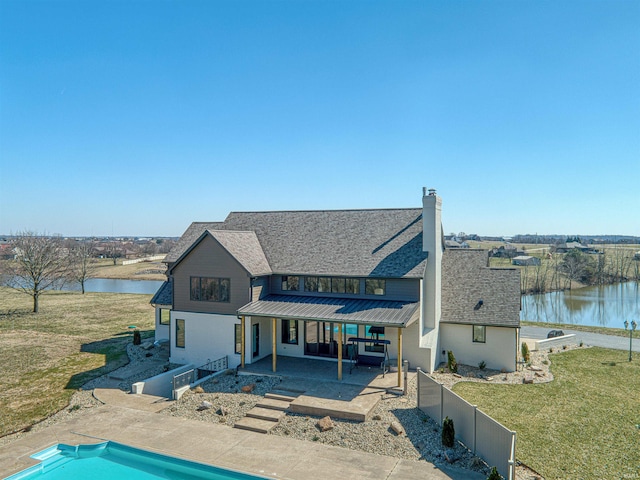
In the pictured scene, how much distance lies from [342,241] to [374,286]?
11.0 ft

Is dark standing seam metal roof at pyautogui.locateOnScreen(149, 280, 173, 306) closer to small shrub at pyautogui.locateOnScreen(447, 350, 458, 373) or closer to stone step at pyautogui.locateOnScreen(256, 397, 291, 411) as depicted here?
stone step at pyautogui.locateOnScreen(256, 397, 291, 411)

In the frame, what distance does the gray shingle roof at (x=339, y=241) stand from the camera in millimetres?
19203

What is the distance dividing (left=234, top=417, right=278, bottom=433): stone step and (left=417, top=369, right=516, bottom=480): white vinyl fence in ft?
16.5

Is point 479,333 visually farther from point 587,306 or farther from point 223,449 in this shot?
point 587,306

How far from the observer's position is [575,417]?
13.6 m

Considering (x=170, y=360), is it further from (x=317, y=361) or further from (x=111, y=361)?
(x=317, y=361)

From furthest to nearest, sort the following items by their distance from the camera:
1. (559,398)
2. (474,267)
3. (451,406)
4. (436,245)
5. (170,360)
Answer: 1. (474,267)
2. (170,360)
3. (436,245)
4. (559,398)
5. (451,406)

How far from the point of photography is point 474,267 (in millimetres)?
22281

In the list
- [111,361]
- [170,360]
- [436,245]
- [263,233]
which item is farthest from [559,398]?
[111,361]

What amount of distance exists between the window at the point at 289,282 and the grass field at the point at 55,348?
28.8 feet

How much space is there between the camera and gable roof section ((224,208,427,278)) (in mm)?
19159

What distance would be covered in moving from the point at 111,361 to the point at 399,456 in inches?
614

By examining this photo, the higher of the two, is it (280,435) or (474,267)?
(474,267)

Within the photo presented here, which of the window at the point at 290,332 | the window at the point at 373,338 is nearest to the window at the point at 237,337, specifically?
the window at the point at 290,332
